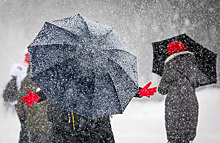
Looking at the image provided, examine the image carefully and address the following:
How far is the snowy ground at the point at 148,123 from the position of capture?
632 cm

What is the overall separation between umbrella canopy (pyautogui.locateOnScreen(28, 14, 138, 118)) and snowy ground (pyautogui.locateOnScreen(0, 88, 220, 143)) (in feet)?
11.8

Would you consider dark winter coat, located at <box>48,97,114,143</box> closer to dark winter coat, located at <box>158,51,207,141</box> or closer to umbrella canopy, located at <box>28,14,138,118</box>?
umbrella canopy, located at <box>28,14,138,118</box>

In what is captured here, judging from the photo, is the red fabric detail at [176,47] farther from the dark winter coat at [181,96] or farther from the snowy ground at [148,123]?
the snowy ground at [148,123]

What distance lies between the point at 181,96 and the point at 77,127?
1.64 m

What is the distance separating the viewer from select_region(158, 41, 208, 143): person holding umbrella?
4.03m

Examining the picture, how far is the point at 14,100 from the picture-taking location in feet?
17.9

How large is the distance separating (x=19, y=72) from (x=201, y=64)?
9.98 ft

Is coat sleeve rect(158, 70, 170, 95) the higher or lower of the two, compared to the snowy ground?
higher

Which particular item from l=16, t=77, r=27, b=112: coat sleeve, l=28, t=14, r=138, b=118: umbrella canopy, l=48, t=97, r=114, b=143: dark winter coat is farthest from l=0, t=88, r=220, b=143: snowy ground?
l=28, t=14, r=138, b=118: umbrella canopy

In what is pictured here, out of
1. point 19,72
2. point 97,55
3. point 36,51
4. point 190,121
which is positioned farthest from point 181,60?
point 19,72

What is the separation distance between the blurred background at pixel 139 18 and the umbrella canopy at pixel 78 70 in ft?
33.8

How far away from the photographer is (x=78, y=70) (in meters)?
2.54

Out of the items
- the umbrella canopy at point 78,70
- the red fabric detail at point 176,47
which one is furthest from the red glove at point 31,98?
the red fabric detail at point 176,47

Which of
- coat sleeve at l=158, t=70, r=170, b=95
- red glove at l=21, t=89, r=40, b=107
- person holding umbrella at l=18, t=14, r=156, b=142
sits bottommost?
→ coat sleeve at l=158, t=70, r=170, b=95
